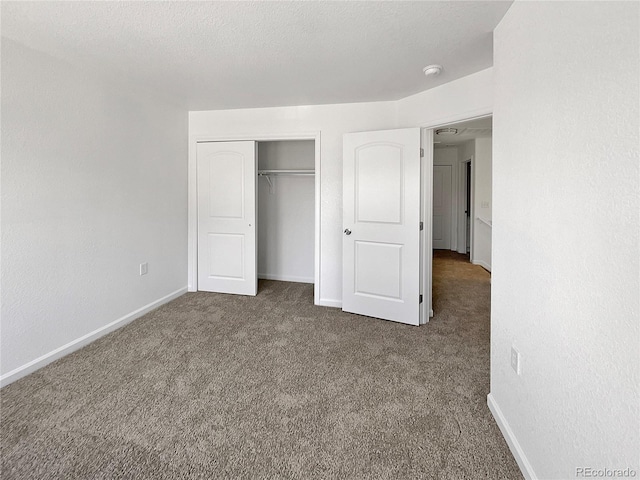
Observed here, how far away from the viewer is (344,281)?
124 inches

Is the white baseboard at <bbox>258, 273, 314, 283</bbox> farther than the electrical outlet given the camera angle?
Yes

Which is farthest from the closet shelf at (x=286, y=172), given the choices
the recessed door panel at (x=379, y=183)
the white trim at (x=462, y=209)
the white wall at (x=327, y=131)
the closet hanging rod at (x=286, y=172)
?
the white trim at (x=462, y=209)

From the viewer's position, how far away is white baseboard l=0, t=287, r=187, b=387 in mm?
1900

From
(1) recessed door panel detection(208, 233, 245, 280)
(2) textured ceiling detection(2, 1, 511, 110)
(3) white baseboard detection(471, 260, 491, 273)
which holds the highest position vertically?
(2) textured ceiling detection(2, 1, 511, 110)

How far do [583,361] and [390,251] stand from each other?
198cm

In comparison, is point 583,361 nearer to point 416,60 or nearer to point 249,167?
point 416,60

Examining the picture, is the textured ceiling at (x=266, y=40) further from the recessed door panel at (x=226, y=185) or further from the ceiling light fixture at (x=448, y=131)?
the ceiling light fixture at (x=448, y=131)

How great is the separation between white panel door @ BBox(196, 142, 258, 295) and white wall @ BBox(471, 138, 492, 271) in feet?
13.6

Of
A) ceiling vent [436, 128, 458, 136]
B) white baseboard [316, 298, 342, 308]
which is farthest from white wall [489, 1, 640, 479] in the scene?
ceiling vent [436, 128, 458, 136]

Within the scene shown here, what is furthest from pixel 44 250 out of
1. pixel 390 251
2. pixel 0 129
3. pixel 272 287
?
pixel 390 251

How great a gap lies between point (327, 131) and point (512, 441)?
2.96 metres

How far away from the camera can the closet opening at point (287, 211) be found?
13.9 feet

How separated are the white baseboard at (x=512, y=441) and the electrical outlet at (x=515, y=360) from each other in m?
0.30

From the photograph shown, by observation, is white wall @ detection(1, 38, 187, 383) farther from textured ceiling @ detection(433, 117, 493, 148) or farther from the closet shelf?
textured ceiling @ detection(433, 117, 493, 148)
